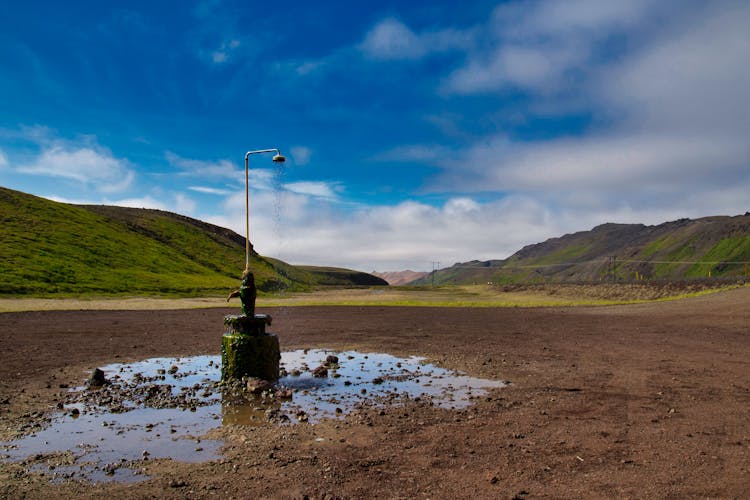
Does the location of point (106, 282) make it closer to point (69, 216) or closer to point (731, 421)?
point (69, 216)

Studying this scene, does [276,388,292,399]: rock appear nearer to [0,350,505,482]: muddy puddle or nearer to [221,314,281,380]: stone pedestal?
[0,350,505,482]: muddy puddle

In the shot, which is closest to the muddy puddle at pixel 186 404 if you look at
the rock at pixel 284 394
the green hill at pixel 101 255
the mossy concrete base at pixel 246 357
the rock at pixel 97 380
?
the rock at pixel 284 394

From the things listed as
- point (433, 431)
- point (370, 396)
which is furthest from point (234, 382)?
point (433, 431)

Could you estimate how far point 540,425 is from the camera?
9383 millimetres

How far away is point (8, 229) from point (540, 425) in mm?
114520

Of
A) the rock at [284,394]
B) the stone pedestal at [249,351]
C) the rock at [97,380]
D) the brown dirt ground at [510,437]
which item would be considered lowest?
the brown dirt ground at [510,437]

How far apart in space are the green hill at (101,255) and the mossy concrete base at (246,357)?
2603 inches

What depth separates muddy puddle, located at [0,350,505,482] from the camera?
7.98 m

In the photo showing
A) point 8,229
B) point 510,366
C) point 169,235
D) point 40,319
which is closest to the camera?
point 510,366

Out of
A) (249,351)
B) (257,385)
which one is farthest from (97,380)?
(257,385)

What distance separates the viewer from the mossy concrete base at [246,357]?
44.2ft

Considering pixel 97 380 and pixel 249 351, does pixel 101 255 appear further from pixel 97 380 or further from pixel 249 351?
pixel 249 351

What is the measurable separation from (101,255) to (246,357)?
346 feet

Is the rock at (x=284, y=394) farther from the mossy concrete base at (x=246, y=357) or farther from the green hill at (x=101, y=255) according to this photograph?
the green hill at (x=101, y=255)
